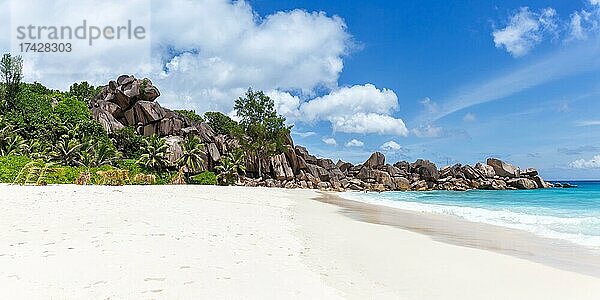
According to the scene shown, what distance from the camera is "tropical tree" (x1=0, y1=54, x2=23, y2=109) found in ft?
190

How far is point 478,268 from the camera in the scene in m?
7.32

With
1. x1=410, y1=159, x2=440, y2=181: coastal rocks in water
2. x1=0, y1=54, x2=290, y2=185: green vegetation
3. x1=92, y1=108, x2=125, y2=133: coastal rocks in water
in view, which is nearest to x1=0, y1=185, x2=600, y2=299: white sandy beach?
x1=0, y1=54, x2=290, y2=185: green vegetation

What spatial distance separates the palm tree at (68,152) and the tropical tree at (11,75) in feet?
65.5

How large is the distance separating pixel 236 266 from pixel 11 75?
68.4 meters

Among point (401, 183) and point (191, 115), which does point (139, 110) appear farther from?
point (401, 183)

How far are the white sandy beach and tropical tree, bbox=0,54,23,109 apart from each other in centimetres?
5892

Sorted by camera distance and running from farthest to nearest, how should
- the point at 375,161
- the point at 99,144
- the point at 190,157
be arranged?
the point at 375,161 → the point at 190,157 → the point at 99,144

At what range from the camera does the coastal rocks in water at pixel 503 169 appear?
3187 inches

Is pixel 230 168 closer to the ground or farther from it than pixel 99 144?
closer to the ground

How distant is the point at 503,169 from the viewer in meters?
81.1

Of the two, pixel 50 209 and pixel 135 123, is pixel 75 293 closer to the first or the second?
pixel 50 209

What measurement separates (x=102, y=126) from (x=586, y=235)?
187 feet

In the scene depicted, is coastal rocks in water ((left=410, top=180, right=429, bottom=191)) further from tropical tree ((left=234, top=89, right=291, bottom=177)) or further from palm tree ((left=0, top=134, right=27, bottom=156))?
palm tree ((left=0, top=134, right=27, bottom=156))

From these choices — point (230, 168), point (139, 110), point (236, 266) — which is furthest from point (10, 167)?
point (139, 110)
